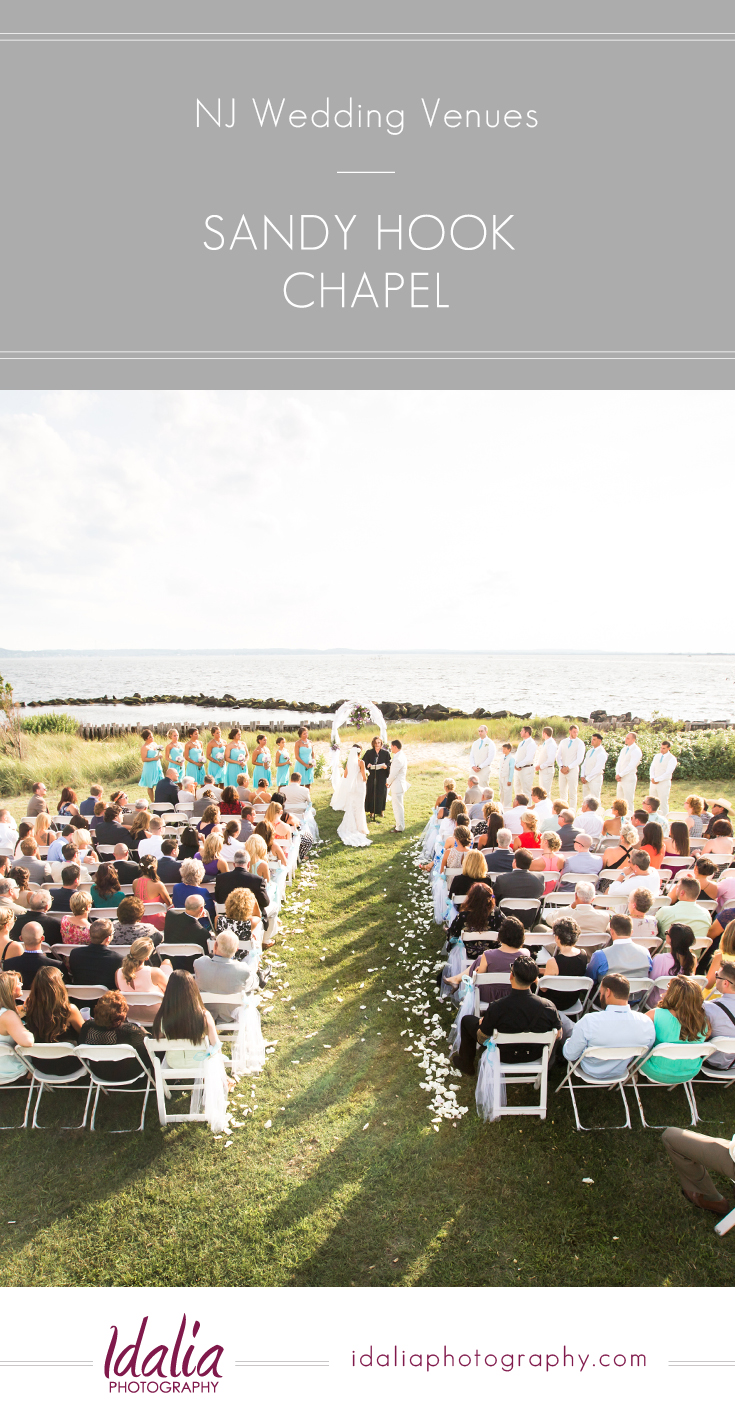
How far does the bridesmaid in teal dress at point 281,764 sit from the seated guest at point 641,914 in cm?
829

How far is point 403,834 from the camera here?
1312 centimetres

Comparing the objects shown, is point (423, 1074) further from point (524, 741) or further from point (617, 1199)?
point (524, 741)

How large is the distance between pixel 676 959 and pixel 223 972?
3.95 m

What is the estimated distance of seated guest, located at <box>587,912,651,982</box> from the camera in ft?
18.2

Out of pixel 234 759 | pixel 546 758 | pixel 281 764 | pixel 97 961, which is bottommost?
pixel 97 961

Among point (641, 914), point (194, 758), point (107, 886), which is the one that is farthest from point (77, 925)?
point (194, 758)

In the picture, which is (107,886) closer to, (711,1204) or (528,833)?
(528,833)

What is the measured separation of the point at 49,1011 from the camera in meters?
5.02

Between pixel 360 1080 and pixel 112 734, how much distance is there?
2239 centimetres

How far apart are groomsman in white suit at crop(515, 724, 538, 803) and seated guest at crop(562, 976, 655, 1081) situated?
29.5 feet

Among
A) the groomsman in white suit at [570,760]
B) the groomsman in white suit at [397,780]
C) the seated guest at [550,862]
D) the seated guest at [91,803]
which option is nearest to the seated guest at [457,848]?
the seated guest at [550,862]

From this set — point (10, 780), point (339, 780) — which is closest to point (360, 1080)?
point (339, 780)

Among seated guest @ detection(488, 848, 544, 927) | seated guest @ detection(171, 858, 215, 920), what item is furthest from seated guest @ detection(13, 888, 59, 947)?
seated guest @ detection(488, 848, 544, 927)
